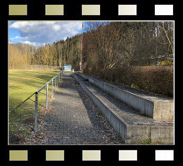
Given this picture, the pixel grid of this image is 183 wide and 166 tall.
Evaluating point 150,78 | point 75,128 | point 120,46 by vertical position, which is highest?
point 120,46

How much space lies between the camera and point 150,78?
8227 mm

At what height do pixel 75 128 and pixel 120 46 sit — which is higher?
pixel 120 46

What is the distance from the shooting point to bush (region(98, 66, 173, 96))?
6.83 metres

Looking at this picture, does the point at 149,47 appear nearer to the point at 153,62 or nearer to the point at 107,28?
the point at 153,62

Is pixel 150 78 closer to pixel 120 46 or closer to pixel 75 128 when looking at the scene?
pixel 75 128

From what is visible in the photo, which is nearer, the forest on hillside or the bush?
the bush

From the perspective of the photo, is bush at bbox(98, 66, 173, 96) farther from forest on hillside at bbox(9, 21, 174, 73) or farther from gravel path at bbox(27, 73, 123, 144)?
gravel path at bbox(27, 73, 123, 144)

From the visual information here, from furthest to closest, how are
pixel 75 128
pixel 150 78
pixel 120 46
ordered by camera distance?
pixel 120 46 → pixel 150 78 → pixel 75 128

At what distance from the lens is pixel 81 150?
8.08 feet

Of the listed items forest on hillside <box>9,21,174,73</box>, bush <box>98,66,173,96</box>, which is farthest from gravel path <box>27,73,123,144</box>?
forest on hillside <box>9,21,174,73</box>

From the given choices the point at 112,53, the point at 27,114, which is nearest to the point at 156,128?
the point at 27,114

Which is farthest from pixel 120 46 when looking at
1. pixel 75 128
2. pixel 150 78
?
pixel 75 128

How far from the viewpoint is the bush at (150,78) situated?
6827 millimetres

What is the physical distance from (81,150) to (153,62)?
10.1 metres
